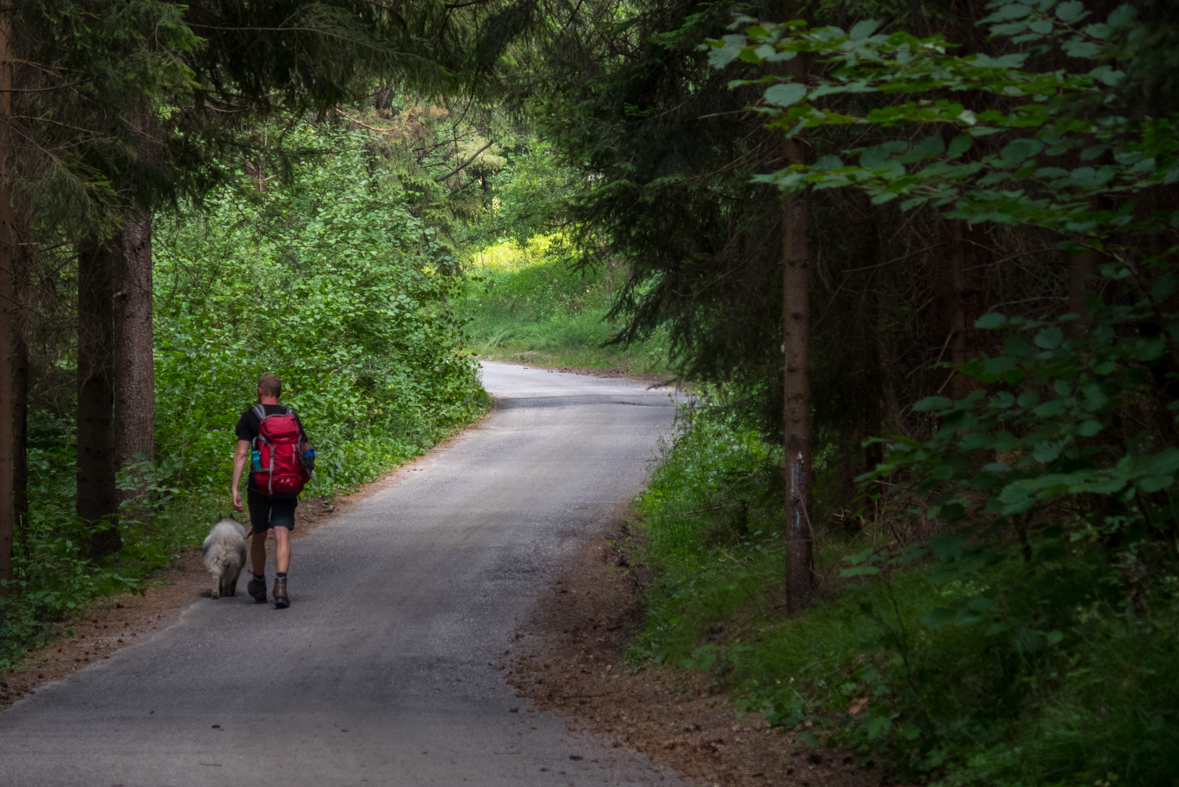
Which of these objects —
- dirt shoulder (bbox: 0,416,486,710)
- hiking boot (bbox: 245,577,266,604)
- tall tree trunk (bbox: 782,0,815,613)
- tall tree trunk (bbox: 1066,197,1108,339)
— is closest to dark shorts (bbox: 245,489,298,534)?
hiking boot (bbox: 245,577,266,604)

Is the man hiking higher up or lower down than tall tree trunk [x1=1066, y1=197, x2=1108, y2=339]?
lower down

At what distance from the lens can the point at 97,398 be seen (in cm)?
1183

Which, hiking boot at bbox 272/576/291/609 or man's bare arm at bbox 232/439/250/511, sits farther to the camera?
hiking boot at bbox 272/576/291/609

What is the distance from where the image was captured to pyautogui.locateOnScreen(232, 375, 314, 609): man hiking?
9.57 metres

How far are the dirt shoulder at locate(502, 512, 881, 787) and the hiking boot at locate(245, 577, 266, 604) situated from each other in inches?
97.6

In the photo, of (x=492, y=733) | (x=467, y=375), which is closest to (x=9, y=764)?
(x=492, y=733)

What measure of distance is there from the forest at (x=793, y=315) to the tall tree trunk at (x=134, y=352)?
5 centimetres

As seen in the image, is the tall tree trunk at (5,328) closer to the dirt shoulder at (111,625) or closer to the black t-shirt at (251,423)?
the dirt shoulder at (111,625)

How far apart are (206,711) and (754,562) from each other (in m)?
4.40

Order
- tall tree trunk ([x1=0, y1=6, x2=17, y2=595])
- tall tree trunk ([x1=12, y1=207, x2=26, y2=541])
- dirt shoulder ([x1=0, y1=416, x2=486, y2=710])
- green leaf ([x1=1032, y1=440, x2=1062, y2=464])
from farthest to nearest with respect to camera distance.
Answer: tall tree trunk ([x1=12, y1=207, x2=26, y2=541]), tall tree trunk ([x1=0, y1=6, x2=17, y2=595]), dirt shoulder ([x1=0, y1=416, x2=486, y2=710]), green leaf ([x1=1032, y1=440, x2=1062, y2=464])

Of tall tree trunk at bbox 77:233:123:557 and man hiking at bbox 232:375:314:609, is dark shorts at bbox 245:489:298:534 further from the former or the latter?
tall tree trunk at bbox 77:233:123:557

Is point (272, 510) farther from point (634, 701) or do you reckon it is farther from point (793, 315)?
point (793, 315)

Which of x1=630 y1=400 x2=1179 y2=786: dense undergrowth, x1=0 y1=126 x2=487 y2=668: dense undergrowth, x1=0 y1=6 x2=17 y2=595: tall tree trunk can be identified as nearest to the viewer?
x1=630 y1=400 x2=1179 y2=786: dense undergrowth

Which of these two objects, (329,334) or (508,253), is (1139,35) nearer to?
(329,334)
